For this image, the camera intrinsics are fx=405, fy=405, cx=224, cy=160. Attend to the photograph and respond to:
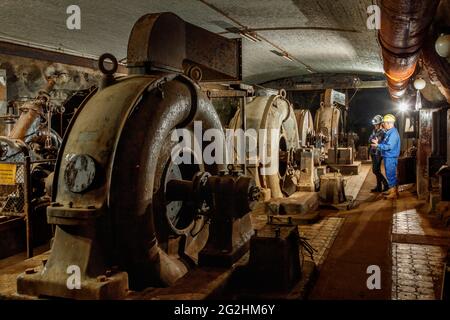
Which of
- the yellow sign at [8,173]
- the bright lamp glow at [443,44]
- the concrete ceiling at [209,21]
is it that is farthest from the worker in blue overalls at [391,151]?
the yellow sign at [8,173]

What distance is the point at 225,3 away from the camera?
717cm

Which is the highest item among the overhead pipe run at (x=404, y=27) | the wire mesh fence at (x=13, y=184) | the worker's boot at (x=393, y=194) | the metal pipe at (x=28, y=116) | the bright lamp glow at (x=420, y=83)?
the overhead pipe run at (x=404, y=27)

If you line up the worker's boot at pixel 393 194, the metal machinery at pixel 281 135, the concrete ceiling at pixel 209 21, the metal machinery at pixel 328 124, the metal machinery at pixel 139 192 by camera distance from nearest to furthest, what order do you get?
the metal machinery at pixel 139 192 < the concrete ceiling at pixel 209 21 < the metal machinery at pixel 281 135 < the worker's boot at pixel 393 194 < the metal machinery at pixel 328 124

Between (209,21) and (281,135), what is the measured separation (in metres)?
2.84

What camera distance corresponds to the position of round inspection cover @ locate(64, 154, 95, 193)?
3.09 metres

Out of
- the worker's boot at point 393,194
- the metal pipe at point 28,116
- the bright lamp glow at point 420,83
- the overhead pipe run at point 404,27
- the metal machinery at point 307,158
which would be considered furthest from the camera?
the worker's boot at point 393,194

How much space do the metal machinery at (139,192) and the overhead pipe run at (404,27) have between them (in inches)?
85.7

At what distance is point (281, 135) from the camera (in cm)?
892

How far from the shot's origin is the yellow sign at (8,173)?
5.26 meters

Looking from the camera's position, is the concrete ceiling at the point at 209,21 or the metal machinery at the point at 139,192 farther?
the concrete ceiling at the point at 209,21

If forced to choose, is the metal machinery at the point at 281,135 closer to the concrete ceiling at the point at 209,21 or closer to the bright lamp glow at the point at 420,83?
the concrete ceiling at the point at 209,21

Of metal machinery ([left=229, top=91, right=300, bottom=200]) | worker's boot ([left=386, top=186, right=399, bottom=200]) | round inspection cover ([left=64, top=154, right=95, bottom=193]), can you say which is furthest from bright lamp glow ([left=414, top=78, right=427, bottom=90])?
round inspection cover ([left=64, top=154, right=95, bottom=193])

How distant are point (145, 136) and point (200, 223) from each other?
1449 millimetres

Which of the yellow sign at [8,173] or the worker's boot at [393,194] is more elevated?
the yellow sign at [8,173]
